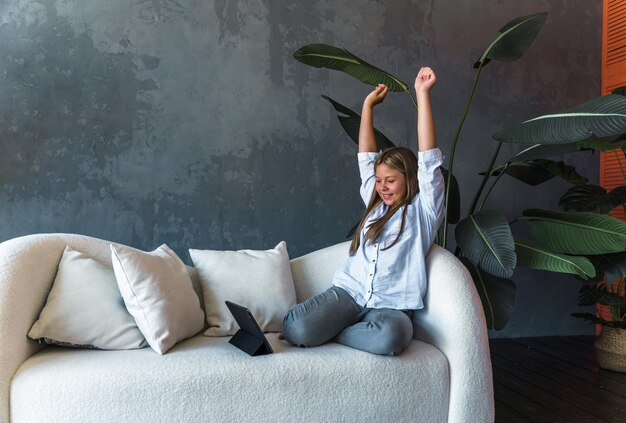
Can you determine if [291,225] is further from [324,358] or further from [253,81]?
[324,358]

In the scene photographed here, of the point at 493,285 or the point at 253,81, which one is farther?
the point at 253,81

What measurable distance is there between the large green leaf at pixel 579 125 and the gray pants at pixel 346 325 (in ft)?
2.61

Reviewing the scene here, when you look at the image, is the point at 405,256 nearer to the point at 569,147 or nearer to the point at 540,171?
the point at 569,147

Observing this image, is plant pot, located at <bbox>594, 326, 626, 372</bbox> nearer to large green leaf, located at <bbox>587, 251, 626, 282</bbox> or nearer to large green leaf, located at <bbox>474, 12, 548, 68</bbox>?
large green leaf, located at <bbox>587, 251, 626, 282</bbox>

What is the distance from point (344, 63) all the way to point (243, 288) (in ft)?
3.40

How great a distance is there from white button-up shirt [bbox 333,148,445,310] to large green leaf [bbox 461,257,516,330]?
1.34 feet

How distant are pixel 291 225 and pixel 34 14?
1545mm

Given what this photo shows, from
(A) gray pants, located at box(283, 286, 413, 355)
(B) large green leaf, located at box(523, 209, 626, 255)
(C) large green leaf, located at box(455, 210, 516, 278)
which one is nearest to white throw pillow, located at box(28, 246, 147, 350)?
(A) gray pants, located at box(283, 286, 413, 355)

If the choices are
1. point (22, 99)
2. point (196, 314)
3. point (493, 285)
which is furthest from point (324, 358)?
point (22, 99)

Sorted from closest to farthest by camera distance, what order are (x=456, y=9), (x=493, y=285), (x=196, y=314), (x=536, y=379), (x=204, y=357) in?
1. (x=204, y=357)
2. (x=196, y=314)
3. (x=493, y=285)
4. (x=536, y=379)
5. (x=456, y=9)

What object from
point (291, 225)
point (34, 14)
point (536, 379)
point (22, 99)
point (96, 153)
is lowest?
point (536, 379)

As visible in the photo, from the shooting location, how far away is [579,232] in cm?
234

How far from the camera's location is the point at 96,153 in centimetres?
281

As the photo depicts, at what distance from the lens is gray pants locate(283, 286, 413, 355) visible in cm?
178
